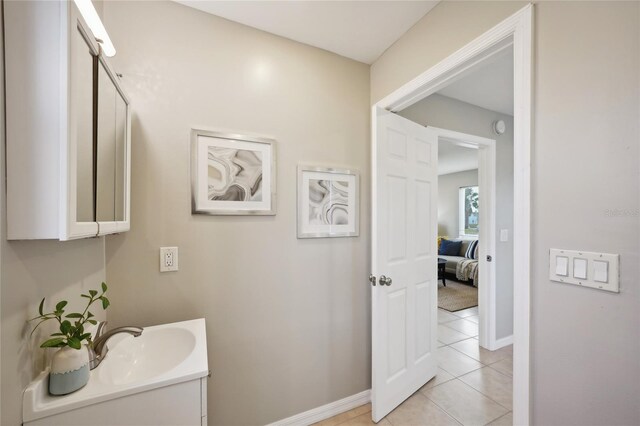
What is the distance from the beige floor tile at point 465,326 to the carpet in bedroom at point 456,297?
440mm

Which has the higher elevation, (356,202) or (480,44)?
(480,44)

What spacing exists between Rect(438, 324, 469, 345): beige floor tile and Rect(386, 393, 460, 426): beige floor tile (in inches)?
46.0

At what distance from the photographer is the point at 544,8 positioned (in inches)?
37.4

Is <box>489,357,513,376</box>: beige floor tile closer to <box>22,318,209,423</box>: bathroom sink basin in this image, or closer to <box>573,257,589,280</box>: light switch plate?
<box>573,257,589,280</box>: light switch plate

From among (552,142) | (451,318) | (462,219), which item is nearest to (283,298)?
(552,142)

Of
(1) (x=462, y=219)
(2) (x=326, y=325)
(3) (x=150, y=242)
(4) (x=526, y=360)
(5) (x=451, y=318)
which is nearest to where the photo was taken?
(4) (x=526, y=360)

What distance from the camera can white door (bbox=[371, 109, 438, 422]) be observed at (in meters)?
1.72

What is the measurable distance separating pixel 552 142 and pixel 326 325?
160 cm

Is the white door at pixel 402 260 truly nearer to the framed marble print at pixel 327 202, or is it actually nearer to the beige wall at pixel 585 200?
the framed marble print at pixel 327 202

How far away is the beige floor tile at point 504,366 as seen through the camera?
7.66 feet

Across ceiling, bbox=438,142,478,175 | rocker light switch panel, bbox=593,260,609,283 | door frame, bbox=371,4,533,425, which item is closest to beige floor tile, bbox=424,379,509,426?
door frame, bbox=371,4,533,425

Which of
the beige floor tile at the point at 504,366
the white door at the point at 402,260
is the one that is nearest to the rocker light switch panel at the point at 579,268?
the white door at the point at 402,260

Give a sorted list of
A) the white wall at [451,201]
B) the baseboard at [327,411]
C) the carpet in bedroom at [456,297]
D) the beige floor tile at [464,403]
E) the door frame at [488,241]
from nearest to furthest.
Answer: the baseboard at [327,411], the beige floor tile at [464,403], the door frame at [488,241], the carpet in bedroom at [456,297], the white wall at [451,201]

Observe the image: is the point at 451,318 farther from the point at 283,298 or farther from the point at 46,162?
the point at 46,162
